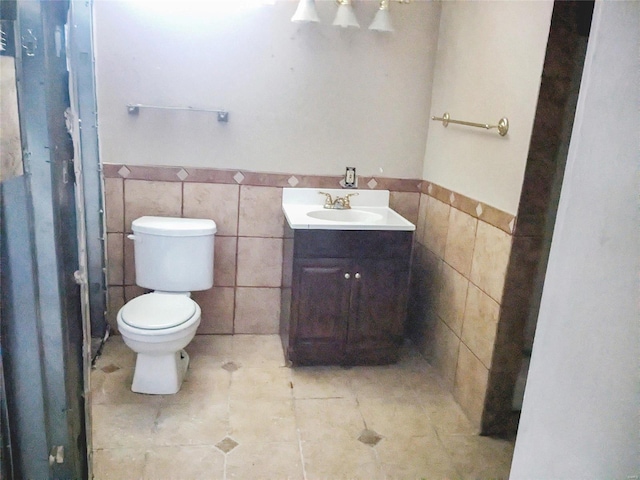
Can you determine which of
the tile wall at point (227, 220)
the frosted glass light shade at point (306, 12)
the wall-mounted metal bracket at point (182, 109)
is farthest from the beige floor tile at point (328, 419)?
the frosted glass light shade at point (306, 12)

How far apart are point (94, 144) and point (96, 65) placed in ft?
1.31

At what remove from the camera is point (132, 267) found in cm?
281

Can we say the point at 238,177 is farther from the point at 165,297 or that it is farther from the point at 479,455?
the point at 479,455

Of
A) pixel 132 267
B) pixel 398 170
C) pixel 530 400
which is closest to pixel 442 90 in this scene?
pixel 398 170

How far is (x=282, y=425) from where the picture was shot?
85.6 inches

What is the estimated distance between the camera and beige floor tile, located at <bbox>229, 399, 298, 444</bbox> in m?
2.09

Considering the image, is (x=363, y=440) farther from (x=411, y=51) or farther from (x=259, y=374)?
(x=411, y=51)

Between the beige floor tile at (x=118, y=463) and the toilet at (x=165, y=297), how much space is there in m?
0.42

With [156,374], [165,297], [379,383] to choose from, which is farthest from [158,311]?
[379,383]

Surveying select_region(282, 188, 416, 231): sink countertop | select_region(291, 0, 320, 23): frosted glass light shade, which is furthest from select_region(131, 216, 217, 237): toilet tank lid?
select_region(291, 0, 320, 23): frosted glass light shade

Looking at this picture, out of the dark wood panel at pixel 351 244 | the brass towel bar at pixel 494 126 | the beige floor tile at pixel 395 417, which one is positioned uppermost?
the brass towel bar at pixel 494 126

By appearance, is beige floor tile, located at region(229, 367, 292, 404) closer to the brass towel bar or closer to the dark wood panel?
the dark wood panel

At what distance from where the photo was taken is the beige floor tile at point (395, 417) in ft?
7.17

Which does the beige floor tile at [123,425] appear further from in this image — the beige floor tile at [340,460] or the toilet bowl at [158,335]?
the beige floor tile at [340,460]
